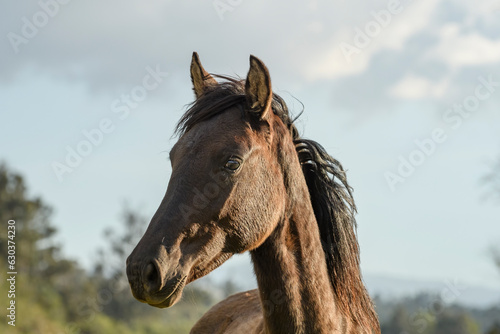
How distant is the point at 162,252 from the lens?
3.17m

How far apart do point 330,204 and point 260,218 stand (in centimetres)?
76

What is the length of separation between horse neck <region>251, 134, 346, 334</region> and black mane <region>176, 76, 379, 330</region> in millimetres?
189

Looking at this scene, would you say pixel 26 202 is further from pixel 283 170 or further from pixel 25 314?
pixel 283 170

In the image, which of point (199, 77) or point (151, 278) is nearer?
point (151, 278)

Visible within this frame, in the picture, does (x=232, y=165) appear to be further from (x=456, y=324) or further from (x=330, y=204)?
(x=456, y=324)

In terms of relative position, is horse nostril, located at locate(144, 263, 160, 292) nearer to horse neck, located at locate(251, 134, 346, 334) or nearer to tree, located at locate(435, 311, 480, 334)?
horse neck, located at locate(251, 134, 346, 334)

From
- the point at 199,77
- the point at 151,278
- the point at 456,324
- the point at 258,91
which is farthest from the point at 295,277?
the point at 456,324

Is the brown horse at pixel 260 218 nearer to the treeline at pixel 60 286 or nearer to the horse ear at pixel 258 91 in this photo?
the horse ear at pixel 258 91

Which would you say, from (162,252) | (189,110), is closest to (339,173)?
(189,110)

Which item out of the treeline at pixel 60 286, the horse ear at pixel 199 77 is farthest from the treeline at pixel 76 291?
the horse ear at pixel 199 77

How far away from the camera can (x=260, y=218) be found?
361cm

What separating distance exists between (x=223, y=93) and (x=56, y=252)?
31760mm

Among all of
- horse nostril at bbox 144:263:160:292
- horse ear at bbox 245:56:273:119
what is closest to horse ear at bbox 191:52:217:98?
horse ear at bbox 245:56:273:119

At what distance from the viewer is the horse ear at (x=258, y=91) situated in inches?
148
